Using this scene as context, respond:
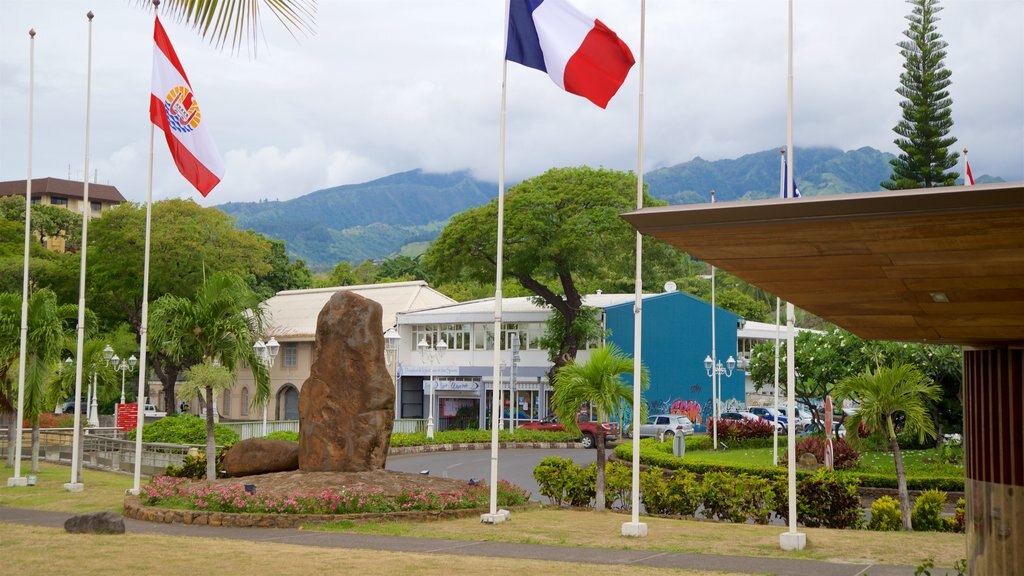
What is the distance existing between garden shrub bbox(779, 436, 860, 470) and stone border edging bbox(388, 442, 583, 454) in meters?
12.2

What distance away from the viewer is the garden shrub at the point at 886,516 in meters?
17.8

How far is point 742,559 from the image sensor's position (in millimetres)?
13398

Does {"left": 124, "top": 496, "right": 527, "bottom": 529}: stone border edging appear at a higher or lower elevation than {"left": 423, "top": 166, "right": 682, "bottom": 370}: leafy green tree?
lower

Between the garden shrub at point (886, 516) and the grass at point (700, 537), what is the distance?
0.82 metres

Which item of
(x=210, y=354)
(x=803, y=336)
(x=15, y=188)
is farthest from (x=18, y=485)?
(x=15, y=188)

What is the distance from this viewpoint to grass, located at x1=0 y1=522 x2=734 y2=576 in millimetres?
11734

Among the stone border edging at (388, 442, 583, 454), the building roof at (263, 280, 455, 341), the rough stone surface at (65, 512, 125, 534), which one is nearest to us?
the rough stone surface at (65, 512, 125, 534)

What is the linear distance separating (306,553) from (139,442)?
909cm

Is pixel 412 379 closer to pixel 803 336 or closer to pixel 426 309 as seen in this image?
pixel 426 309

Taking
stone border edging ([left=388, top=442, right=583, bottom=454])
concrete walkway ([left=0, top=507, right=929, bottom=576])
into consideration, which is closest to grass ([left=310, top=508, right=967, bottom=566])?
concrete walkway ([left=0, top=507, right=929, bottom=576])

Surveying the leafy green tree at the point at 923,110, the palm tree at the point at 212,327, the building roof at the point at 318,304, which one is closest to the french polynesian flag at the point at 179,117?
the palm tree at the point at 212,327

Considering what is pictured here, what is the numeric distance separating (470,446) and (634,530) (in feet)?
85.7

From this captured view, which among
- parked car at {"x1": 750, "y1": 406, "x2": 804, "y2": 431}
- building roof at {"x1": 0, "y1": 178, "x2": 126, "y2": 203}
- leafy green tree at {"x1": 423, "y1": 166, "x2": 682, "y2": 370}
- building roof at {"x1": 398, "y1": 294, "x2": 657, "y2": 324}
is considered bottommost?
parked car at {"x1": 750, "y1": 406, "x2": 804, "y2": 431}

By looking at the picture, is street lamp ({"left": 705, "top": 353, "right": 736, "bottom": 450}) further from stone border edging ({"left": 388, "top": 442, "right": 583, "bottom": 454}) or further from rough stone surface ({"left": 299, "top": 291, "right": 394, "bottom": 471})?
rough stone surface ({"left": 299, "top": 291, "right": 394, "bottom": 471})
